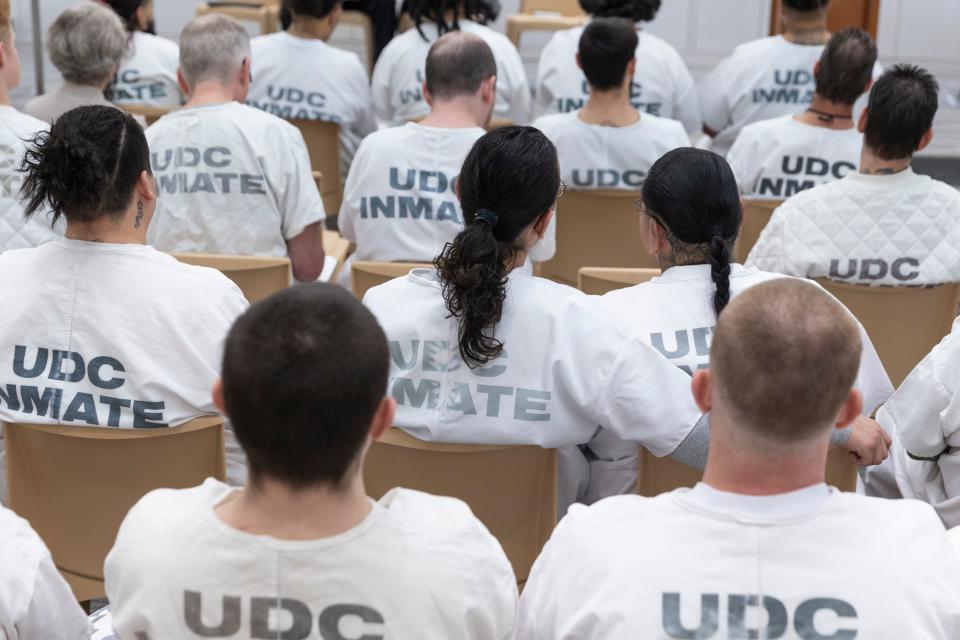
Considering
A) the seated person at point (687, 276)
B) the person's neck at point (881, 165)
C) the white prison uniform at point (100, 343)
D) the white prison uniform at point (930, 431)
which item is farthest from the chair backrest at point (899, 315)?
the white prison uniform at point (100, 343)

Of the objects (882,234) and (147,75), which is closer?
(882,234)

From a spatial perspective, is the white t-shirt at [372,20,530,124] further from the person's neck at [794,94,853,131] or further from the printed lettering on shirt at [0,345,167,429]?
the printed lettering on shirt at [0,345,167,429]

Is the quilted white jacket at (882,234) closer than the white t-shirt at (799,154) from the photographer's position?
Yes

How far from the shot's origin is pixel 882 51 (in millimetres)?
8219

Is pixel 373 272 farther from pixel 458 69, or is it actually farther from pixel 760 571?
pixel 760 571

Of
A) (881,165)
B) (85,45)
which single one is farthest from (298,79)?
(881,165)

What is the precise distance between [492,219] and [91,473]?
875 millimetres

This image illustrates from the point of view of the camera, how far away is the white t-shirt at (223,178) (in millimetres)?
3361

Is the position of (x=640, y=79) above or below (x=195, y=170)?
above

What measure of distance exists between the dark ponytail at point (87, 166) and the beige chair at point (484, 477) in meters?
0.71

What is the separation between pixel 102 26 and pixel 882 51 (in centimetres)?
600

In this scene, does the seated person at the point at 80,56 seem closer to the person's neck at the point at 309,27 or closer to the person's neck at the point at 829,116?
the person's neck at the point at 309,27

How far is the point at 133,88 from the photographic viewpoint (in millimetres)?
4844

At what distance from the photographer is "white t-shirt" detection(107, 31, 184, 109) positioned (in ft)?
15.8
